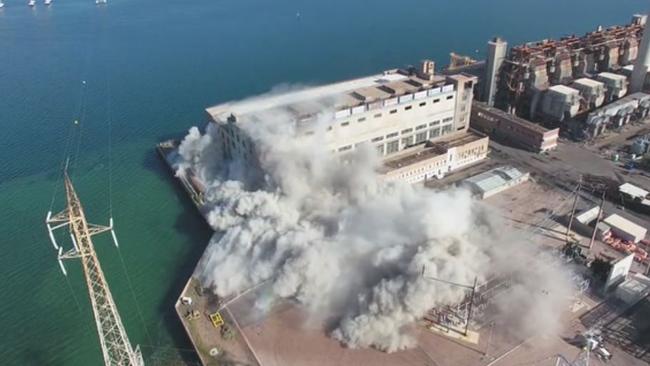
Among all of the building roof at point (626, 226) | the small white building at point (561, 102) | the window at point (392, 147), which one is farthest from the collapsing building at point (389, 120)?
the building roof at point (626, 226)

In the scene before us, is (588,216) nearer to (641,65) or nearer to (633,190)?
(633,190)

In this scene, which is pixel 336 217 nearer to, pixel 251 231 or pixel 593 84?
pixel 251 231

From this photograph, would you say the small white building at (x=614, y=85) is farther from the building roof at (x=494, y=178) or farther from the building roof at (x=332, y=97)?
the building roof at (x=332, y=97)

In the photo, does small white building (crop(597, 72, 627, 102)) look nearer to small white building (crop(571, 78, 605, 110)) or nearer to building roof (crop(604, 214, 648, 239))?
small white building (crop(571, 78, 605, 110))

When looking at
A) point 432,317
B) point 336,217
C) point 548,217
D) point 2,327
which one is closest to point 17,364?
point 2,327

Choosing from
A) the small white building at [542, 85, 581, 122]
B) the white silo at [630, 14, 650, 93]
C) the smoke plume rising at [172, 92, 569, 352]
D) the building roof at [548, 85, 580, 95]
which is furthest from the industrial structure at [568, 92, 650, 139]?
the smoke plume rising at [172, 92, 569, 352]
